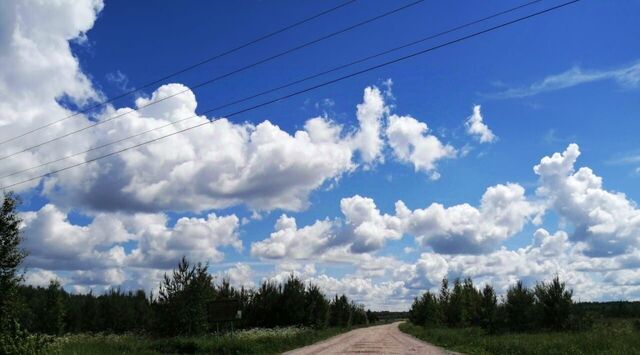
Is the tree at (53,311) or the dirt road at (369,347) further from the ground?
the tree at (53,311)

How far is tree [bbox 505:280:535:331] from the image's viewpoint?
4484 cm

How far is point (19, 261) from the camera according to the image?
86.2ft

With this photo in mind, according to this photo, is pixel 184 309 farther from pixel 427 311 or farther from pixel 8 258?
pixel 427 311

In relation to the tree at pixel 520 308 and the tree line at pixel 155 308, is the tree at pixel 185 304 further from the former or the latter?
the tree at pixel 520 308

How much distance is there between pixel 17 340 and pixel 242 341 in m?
18.2

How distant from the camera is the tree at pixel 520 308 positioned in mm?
44844

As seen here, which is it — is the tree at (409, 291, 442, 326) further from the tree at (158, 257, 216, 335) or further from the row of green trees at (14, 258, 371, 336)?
the tree at (158, 257, 216, 335)

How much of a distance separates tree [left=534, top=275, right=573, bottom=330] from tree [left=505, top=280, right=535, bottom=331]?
4.61 feet

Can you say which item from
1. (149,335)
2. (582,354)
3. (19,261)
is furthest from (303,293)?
(582,354)

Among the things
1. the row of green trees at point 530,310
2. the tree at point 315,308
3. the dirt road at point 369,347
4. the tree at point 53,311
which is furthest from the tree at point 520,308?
the tree at point 53,311

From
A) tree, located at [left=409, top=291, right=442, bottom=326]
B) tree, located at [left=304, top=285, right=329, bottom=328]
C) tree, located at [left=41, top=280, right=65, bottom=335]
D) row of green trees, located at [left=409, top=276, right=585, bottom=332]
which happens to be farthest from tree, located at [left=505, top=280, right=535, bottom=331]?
tree, located at [left=41, top=280, right=65, bottom=335]

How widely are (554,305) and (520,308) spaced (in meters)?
4.34

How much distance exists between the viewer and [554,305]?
42312 millimetres

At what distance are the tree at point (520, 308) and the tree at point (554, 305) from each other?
140 centimetres
